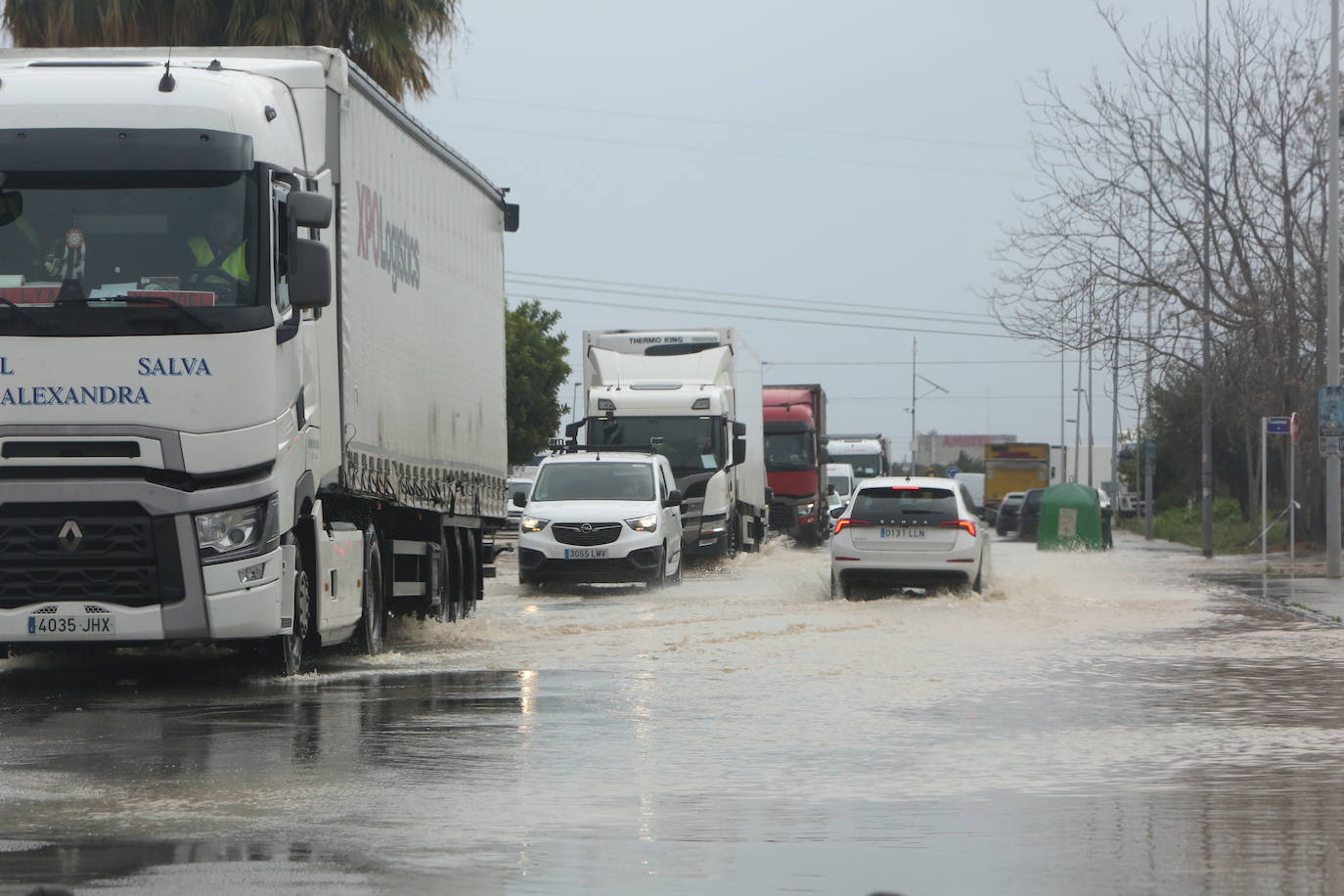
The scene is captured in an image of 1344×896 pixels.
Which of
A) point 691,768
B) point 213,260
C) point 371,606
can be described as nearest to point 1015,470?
point 371,606

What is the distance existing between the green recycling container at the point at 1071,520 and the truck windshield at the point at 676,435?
14352 millimetres

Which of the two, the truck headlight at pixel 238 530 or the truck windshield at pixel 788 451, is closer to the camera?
the truck headlight at pixel 238 530

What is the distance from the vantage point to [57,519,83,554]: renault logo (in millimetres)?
12172

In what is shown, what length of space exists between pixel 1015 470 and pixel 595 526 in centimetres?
4929

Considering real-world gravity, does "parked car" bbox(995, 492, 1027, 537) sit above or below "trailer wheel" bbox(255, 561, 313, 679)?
below

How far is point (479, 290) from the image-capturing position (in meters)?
19.7

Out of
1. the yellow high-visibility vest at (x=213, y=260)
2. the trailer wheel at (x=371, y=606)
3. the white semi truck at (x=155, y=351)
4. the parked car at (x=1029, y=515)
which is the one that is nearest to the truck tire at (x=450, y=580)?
the trailer wheel at (x=371, y=606)

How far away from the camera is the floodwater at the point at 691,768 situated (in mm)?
6875

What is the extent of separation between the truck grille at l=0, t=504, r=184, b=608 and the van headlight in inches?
570

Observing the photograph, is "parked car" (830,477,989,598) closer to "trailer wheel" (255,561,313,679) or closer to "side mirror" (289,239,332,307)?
"trailer wheel" (255,561,313,679)

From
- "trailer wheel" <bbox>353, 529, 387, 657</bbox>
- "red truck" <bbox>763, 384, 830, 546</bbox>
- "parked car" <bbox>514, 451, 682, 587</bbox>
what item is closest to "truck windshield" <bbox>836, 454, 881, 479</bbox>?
"red truck" <bbox>763, 384, 830, 546</bbox>

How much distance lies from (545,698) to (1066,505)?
34.1m

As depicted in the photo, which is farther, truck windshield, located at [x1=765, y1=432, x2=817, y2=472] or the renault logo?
truck windshield, located at [x1=765, y1=432, x2=817, y2=472]

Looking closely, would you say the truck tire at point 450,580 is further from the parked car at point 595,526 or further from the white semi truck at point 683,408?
the white semi truck at point 683,408
